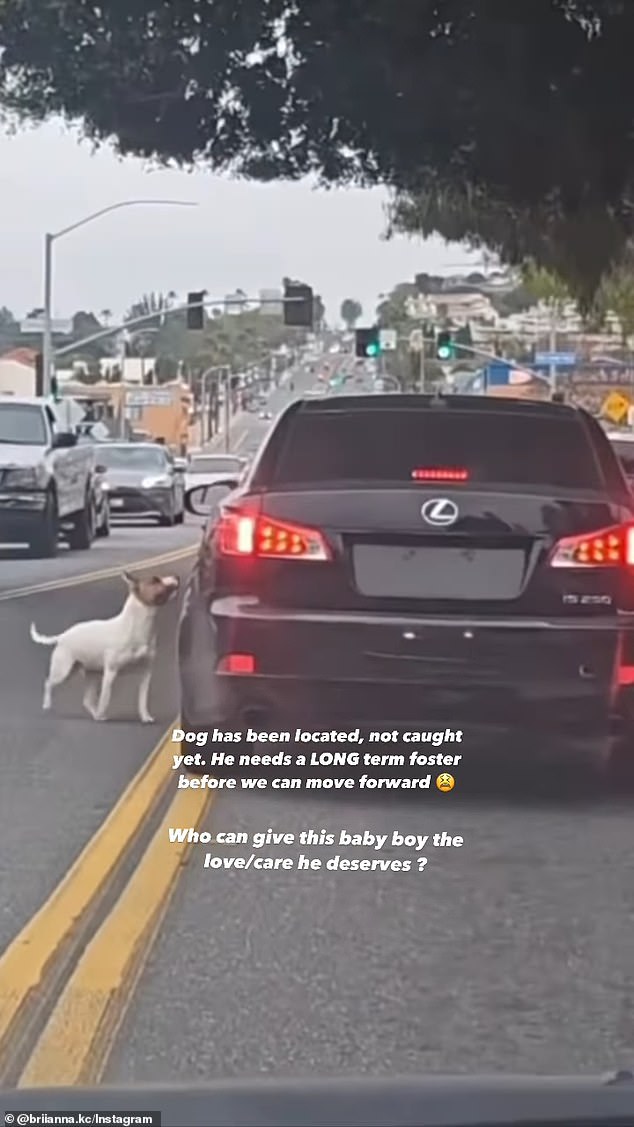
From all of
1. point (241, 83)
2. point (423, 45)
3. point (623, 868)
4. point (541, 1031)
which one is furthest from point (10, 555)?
point (541, 1031)

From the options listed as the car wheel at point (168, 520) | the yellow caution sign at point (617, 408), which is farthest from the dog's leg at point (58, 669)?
the yellow caution sign at point (617, 408)

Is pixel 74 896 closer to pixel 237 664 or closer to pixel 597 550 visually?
pixel 237 664

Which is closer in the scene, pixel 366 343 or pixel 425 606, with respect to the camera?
pixel 425 606

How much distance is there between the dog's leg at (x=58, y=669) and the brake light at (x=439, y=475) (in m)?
2.41

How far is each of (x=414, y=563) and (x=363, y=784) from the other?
1.10m

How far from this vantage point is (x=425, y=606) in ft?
28.6

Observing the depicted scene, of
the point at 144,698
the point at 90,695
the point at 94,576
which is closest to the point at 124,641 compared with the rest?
the point at 144,698

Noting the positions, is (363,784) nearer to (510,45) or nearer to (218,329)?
(510,45)

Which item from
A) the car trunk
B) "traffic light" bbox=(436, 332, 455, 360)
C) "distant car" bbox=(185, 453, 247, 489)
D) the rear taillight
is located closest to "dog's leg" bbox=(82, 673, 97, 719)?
the car trunk

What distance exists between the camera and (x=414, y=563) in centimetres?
872

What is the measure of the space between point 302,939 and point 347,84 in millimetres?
16249

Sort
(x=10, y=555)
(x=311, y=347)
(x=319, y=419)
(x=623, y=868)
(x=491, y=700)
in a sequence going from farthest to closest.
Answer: (x=311, y=347) < (x=10, y=555) < (x=319, y=419) < (x=491, y=700) < (x=623, y=868)

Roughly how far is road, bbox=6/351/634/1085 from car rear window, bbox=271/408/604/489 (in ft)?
4.44

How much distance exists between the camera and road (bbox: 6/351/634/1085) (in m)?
5.67
